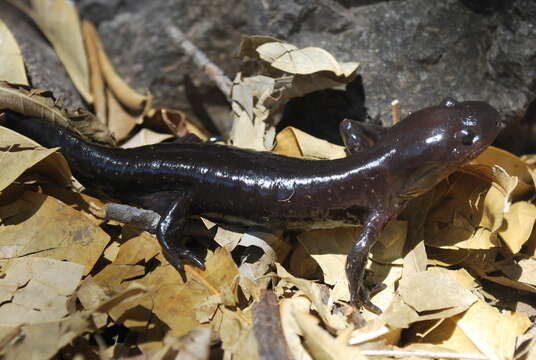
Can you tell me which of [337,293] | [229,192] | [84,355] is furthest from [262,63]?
[84,355]

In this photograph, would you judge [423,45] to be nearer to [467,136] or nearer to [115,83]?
[467,136]

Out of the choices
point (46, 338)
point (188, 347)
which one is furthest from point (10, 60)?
point (188, 347)

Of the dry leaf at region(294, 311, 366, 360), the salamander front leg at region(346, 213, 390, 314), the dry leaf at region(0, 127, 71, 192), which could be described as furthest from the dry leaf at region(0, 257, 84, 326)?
the salamander front leg at region(346, 213, 390, 314)

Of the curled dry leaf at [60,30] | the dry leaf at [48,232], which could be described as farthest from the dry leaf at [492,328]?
A: the curled dry leaf at [60,30]

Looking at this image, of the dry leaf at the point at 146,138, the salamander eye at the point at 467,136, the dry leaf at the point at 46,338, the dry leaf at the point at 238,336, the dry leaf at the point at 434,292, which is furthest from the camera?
the dry leaf at the point at 146,138

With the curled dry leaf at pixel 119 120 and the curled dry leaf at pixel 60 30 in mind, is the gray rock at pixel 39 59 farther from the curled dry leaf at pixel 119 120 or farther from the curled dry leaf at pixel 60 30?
the curled dry leaf at pixel 119 120

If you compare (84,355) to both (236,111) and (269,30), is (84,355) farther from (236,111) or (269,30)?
(269,30)
